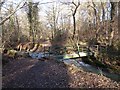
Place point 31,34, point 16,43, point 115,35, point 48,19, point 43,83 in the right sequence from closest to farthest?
point 43,83, point 115,35, point 16,43, point 31,34, point 48,19

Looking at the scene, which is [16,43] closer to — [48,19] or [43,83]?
[48,19]

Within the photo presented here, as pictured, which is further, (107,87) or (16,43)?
(16,43)

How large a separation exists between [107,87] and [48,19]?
3715 cm

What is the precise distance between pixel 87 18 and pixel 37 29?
10.8 m

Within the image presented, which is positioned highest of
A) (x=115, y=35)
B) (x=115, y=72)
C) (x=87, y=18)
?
(x=87, y=18)

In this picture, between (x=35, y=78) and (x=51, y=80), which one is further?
(x=35, y=78)

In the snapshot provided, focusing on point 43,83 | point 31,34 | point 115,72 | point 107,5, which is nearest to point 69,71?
point 43,83

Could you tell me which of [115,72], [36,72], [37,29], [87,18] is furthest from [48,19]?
[36,72]

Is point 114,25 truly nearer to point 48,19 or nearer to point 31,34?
point 31,34

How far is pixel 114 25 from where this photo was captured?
19938mm

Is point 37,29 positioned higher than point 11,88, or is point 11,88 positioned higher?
point 37,29

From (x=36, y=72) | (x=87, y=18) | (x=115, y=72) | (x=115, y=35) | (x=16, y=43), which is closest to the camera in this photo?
(x=36, y=72)

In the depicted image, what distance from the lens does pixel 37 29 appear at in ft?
141

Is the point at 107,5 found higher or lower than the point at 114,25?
higher
